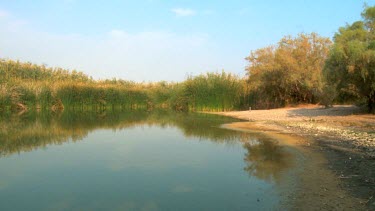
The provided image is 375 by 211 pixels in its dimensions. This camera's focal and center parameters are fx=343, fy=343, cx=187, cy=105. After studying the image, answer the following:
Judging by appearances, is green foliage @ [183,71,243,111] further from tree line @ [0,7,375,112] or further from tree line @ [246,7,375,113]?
tree line @ [246,7,375,113]

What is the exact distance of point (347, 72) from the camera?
16.2m

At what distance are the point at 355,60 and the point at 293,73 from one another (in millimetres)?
11361

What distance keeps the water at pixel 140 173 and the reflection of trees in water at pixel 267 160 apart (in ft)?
0.06

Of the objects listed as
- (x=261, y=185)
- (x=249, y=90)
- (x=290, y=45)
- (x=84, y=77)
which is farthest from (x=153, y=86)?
(x=261, y=185)

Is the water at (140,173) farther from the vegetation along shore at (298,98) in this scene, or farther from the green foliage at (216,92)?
the green foliage at (216,92)

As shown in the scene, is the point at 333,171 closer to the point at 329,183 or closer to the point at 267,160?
the point at 329,183

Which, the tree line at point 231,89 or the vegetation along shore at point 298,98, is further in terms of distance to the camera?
the tree line at point 231,89

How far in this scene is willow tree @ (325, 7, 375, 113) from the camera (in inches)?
603

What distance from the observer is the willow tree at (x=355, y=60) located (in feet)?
50.2

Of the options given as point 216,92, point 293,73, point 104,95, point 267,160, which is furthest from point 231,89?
point 267,160

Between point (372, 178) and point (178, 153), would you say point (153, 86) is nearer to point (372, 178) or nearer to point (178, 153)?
point (178, 153)

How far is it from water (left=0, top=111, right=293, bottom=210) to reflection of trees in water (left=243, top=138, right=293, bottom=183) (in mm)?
19

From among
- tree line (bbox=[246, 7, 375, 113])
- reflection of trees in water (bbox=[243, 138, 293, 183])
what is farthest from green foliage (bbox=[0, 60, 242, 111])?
reflection of trees in water (bbox=[243, 138, 293, 183])

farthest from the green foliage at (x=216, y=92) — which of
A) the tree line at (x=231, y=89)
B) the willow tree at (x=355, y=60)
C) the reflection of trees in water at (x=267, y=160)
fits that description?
the reflection of trees in water at (x=267, y=160)
